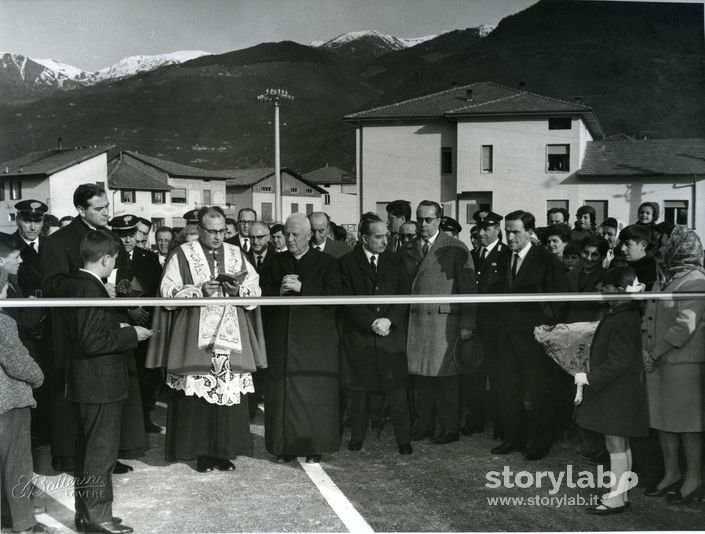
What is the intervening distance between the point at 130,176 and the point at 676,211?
4.10 metres

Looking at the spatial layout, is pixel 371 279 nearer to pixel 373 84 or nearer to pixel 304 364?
pixel 304 364

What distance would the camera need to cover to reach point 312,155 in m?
5.21

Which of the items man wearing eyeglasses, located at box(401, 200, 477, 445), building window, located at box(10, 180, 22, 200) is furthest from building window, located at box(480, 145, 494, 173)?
building window, located at box(10, 180, 22, 200)

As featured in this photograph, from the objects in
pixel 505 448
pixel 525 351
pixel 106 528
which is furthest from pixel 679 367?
pixel 106 528

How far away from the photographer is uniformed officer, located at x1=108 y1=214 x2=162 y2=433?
16.2 ft

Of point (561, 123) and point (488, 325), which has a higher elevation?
point (561, 123)

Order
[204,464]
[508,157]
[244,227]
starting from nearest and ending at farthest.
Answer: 1. [204,464]
2. [508,157]
3. [244,227]

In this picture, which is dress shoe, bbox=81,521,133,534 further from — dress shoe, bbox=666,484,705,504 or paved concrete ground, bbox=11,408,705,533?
dress shoe, bbox=666,484,705,504

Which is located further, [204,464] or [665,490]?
[204,464]

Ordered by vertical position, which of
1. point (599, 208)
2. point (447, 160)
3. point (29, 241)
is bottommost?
point (29, 241)

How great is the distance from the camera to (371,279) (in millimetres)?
4742

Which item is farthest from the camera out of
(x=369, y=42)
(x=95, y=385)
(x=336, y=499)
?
(x=369, y=42)

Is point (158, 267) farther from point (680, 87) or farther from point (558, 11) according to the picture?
point (680, 87)

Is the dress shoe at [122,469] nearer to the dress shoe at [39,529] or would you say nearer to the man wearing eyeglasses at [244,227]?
the dress shoe at [39,529]
